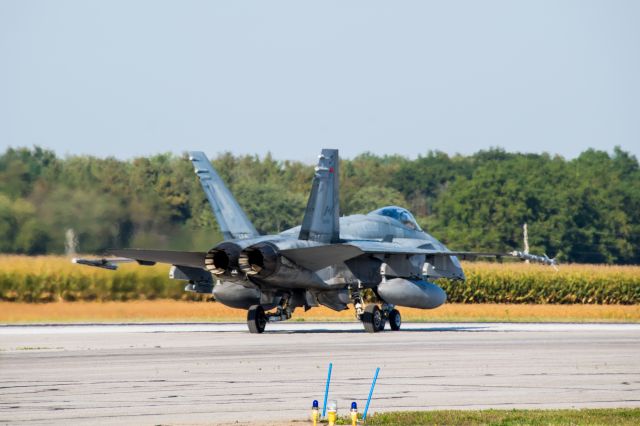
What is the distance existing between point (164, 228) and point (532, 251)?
142ft

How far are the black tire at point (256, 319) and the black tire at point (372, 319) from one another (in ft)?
9.39

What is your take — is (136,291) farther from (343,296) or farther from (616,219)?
(616,219)

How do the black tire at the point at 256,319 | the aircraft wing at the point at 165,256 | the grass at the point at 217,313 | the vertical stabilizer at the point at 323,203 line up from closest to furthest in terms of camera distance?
the aircraft wing at the point at 165,256
the vertical stabilizer at the point at 323,203
the black tire at the point at 256,319
the grass at the point at 217,313

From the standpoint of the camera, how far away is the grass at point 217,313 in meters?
34.8

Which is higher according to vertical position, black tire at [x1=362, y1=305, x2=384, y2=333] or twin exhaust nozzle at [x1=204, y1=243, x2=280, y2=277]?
twin exhaust nozzle at [x1=204, y1=243, x2=280, y2=277]

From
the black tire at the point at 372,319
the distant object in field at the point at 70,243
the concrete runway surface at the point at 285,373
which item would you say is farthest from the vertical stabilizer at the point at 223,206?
the distant object in field at the point at 70,243

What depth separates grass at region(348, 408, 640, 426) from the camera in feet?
46.5

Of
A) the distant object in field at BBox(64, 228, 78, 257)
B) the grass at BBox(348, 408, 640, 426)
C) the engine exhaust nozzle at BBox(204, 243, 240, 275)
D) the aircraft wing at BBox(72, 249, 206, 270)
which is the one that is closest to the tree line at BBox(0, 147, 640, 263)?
the distant object in field at BBox(64, 228, 78, 257)

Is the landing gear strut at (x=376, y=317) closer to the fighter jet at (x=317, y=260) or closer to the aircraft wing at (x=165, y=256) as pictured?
the fighter jet at (x=317, y=260)

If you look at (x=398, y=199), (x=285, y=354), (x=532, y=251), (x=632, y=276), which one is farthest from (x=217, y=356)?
(x=398, y=199)

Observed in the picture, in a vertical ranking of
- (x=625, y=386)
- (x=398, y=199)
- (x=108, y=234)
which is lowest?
(x=625, y=386)

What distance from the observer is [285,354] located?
24000 millimetres

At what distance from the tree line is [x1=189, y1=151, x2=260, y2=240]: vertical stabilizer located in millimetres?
3113

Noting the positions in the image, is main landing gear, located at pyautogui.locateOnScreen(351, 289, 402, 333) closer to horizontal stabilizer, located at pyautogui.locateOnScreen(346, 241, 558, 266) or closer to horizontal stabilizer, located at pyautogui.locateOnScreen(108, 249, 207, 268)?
horizontal stabilizer, located at pyautogui.locateOnScreen(346, 241, 558, 266)
